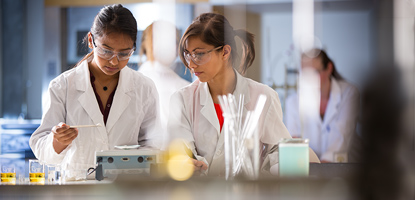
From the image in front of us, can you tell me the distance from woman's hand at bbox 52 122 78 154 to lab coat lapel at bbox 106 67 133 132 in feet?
1.09

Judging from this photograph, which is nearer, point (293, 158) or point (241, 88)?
point (293, 158)

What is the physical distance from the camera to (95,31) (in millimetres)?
2504

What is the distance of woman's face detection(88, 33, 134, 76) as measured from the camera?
7.89 ft

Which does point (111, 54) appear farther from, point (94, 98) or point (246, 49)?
point (246, 49)

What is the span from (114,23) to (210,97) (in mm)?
638

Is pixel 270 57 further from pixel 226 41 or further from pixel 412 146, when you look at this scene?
pixel 412 146

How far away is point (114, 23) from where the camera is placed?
2.49 m

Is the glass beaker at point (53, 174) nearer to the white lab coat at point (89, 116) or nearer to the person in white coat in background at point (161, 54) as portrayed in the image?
the white lab coat at point (89, 116)

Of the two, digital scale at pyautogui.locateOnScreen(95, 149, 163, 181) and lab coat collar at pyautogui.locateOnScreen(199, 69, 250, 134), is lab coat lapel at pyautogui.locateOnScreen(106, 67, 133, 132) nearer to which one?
lab coat collar at pyautogui.locateOnScreen(199, 69, 250, 134)

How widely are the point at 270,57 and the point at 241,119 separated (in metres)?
1.44

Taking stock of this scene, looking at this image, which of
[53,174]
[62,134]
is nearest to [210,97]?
[62,134]

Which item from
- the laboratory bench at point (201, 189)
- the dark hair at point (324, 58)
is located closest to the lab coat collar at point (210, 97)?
the dark hair at point (324, 58)

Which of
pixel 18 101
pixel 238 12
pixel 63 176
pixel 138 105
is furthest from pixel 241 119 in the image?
pixel 18 101

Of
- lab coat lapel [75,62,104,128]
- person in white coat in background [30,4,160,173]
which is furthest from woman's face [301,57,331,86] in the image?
lab coat lapel [75,62,104,128]
